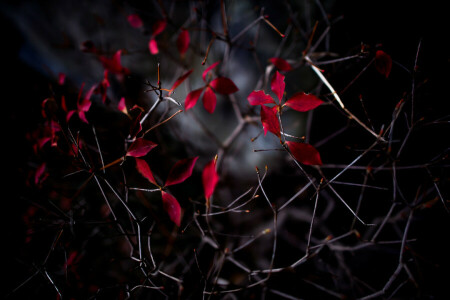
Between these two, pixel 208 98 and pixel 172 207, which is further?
pixel 208 98

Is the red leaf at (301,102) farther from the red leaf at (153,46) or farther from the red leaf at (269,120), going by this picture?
the red leaf at (153,46)

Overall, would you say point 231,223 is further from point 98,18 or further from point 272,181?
point 98,18

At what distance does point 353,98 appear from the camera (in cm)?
174

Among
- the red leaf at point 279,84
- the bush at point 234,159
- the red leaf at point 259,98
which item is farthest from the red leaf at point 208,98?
the red leaf at point 279,84

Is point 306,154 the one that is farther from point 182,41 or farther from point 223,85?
point 182,41

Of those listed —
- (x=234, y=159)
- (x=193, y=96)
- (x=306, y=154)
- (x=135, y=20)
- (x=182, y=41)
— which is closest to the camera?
(x=306, y=154)

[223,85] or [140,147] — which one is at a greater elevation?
[223,85]

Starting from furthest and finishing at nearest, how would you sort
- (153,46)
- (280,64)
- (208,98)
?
(153,46)
(280,64)
(208,98)

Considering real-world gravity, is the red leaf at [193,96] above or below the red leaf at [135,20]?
below

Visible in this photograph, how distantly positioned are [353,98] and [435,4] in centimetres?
124

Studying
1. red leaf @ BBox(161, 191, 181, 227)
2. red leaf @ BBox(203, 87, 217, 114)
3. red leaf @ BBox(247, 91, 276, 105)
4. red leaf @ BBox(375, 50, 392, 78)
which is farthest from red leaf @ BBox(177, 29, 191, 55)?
red leaf @ BBox(375, 50, 392, 78)

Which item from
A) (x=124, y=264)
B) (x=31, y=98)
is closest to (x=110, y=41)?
(x=31, y=98)

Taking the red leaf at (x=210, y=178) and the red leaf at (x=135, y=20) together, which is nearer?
the red leaf at (x=210, y=178)

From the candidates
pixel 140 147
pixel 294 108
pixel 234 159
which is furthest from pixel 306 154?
pixel 234 159
